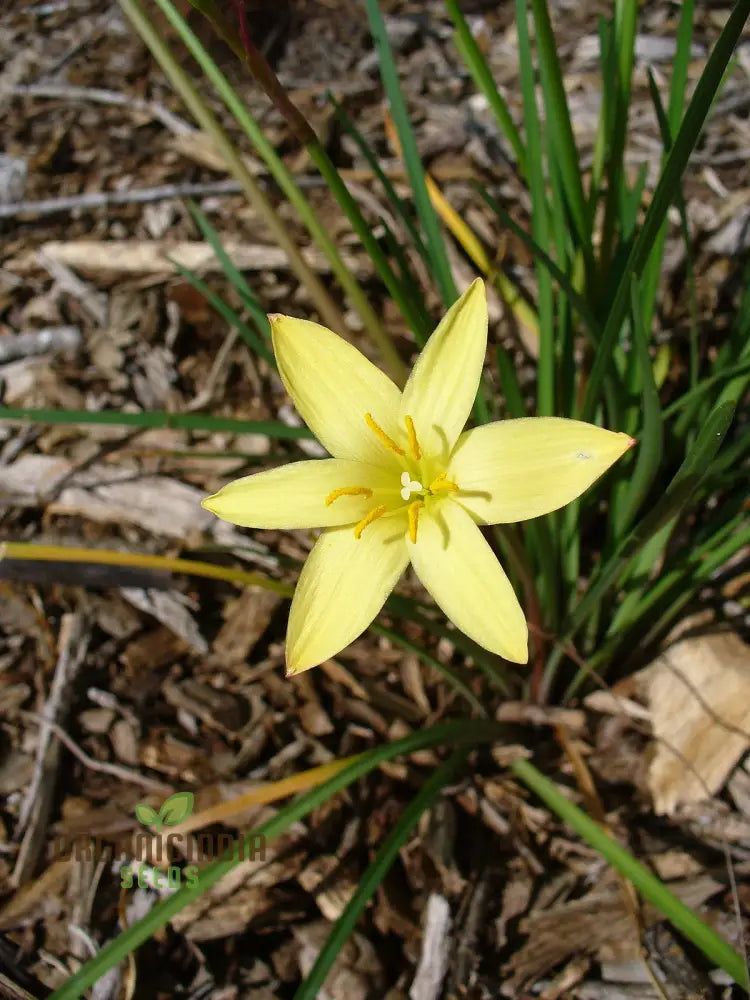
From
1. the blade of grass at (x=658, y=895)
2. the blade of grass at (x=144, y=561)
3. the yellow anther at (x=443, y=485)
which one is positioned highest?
the yellow anther at (x=443, y=485)

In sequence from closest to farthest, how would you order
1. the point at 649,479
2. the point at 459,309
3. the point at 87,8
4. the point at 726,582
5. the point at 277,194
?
the point at 459,309
the point at 649,479
the point at 726,582
the point at 277,194
the point at 87,8

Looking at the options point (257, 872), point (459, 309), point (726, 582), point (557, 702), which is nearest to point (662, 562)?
point (726, 582)

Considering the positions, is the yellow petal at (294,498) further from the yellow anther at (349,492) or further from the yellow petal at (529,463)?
the yellow petal at (529,463)

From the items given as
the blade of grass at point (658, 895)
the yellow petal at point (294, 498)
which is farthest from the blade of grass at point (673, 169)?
the blade of grass at point (658, 895)

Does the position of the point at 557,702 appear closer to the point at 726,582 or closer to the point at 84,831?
the point at 726,582

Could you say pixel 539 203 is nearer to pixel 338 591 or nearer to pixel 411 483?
pixel 411 483

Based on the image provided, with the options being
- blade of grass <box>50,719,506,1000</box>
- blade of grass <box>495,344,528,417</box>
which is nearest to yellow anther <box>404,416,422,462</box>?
blade of grass <box>495,344,528,417</box>
